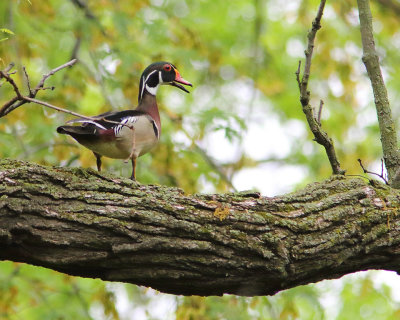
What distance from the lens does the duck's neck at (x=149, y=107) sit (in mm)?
4935

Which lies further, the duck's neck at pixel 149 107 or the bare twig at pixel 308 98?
the duck's neck at pixel 149 107

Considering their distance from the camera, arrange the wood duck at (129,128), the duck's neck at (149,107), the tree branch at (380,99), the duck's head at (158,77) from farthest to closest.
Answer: the duck's head at (158,77) → the duck's neck at (149,107) → the tree branch at (380,99) → the wood duck at (129,128)

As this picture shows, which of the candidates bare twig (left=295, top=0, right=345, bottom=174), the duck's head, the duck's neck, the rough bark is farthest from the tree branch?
the duck's neck

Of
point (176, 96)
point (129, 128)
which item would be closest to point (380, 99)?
point (129, 128)

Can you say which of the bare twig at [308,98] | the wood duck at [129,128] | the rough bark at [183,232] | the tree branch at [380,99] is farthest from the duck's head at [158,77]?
the rough bark at [183,232]

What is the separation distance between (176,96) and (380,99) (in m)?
8.51

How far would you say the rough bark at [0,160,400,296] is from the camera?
10.1ft

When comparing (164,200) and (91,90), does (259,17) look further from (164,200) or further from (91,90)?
(164,200)

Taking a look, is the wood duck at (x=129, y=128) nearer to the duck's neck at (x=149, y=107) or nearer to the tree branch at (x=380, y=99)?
the duck's neck at (x=149, y=107)

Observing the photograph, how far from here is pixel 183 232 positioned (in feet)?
10.5

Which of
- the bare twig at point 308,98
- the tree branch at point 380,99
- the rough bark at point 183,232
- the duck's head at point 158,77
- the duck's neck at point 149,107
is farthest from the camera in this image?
the duck's head at point 158,77

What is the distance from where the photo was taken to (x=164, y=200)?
3283 millimetres

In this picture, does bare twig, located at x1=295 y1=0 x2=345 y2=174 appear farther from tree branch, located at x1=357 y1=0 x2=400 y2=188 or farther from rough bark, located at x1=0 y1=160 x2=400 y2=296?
rough bark, located at x1=0 y1=160 x2=400 y2=296

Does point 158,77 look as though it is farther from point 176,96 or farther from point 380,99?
point 176,96
